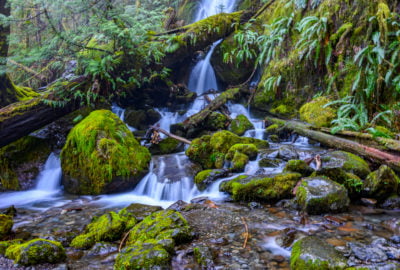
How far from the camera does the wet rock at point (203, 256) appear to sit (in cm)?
280

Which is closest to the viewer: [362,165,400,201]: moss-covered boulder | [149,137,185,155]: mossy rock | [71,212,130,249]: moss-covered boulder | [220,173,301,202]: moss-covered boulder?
[71,212,130,249]: moss-covered boulder

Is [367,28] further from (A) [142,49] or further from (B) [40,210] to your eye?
(B) [40,210]

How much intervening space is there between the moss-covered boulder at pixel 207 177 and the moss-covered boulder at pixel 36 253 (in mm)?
3337

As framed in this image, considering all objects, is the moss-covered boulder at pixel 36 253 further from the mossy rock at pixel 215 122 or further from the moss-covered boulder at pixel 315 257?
the mossy rock at pixel 215 122

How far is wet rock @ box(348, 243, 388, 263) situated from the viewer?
261 centimetres

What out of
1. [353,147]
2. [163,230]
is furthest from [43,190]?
[353,147]

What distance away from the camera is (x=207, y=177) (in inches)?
235

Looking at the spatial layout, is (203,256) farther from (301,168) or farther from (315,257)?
(301,168)

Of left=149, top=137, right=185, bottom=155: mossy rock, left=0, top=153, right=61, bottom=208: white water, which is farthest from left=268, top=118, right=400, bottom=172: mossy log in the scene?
left=0, top=153, right=61, bottom=208: white water

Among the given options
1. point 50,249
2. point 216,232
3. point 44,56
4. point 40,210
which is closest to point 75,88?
point 44,56

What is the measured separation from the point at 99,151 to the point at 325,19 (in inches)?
288

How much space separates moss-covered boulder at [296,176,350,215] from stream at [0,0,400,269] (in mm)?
138

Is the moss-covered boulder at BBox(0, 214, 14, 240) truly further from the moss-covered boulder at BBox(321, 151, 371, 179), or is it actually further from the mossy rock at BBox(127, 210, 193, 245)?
the moss-covered boulder at BBox(321, 151, 371, 179)

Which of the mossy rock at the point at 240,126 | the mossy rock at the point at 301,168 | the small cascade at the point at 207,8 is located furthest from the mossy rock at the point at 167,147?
the small cascade at the point at 207,8
